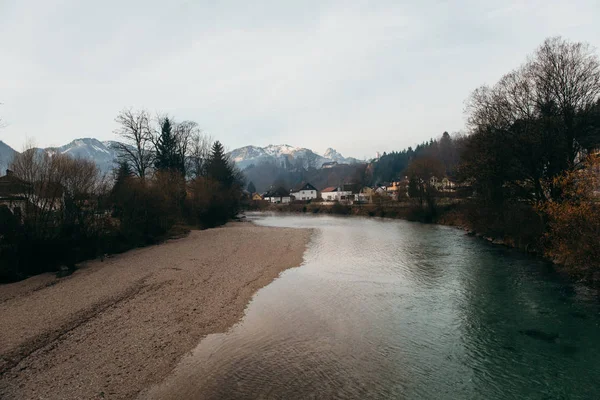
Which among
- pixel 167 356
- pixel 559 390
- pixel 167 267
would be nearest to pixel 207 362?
pixel 167 356

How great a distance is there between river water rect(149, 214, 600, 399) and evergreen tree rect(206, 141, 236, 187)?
41174 millimetres

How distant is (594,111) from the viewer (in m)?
21.0

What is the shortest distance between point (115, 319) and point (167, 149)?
129ft

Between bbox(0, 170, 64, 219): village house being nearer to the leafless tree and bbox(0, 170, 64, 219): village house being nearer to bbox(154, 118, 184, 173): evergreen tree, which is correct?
the leafless tree

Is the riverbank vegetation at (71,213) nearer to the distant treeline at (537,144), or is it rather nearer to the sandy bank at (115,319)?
the sandy bank at (115,319)

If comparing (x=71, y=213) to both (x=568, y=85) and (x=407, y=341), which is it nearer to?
(x=407, y=341)

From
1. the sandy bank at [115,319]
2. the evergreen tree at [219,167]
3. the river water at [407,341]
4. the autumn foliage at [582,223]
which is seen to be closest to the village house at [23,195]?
the sandy bank at [115,319]

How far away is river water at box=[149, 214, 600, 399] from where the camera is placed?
25.3 feet

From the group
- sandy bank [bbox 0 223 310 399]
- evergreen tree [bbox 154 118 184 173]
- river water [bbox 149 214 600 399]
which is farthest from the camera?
evergreen tree [bbox 154 118 184 173]

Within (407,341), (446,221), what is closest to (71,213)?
(407,341)

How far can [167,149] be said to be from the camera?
1850 inches

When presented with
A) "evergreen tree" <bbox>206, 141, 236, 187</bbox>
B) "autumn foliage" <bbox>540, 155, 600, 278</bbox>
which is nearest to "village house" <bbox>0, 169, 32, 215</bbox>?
"autumn foliage" <bbox>540, 155, 600, 278</bbox>

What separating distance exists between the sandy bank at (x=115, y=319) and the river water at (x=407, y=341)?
950 mm

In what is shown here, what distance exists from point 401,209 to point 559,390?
52103mm
